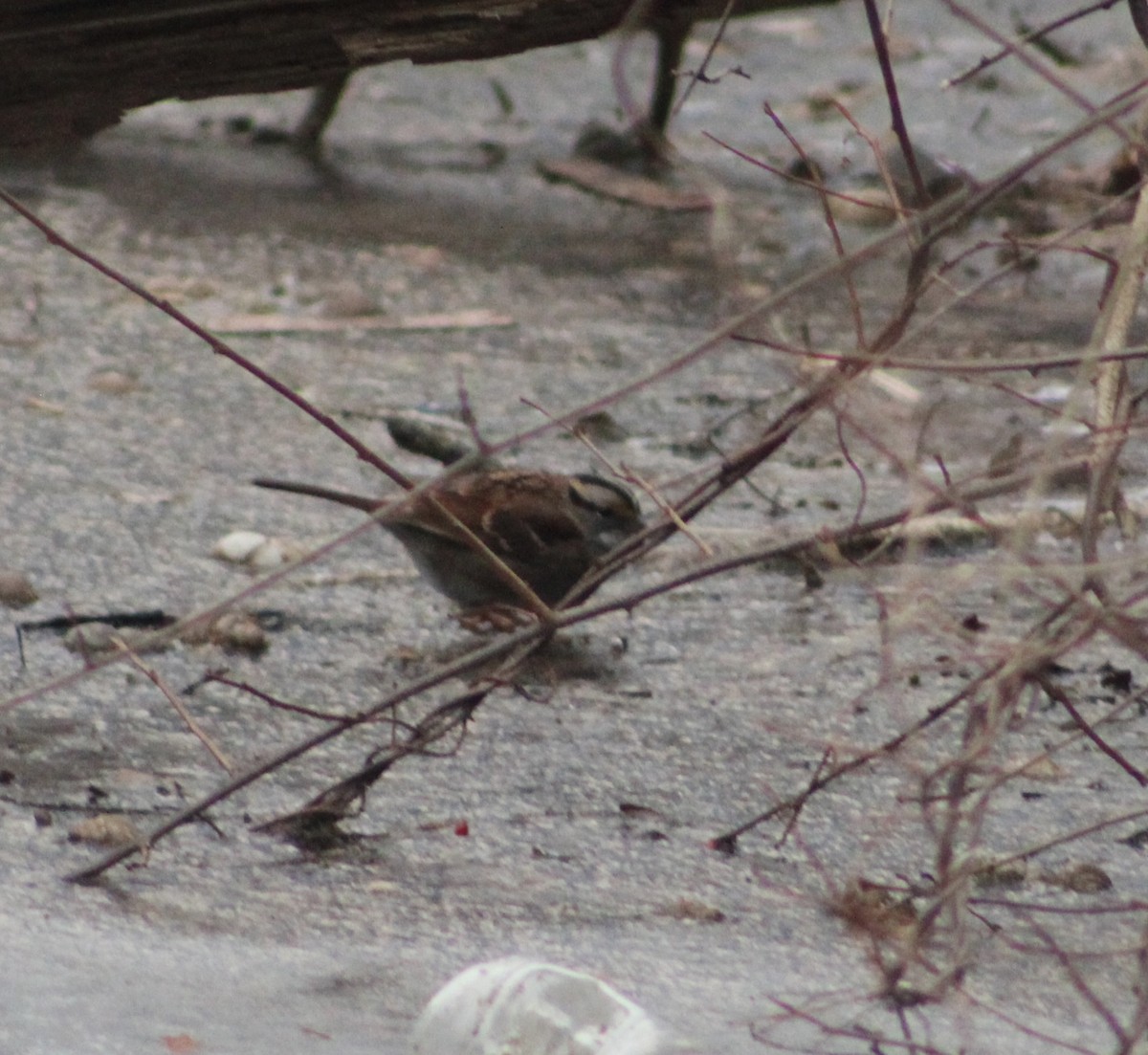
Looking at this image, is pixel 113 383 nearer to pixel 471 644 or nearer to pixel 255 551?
pixel 255 551

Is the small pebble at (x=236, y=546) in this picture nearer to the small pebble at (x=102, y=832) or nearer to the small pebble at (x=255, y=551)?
the small pebble at (x=255, y=551)

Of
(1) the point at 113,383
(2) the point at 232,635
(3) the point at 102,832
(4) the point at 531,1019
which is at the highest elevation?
(4) the point at 531,1019

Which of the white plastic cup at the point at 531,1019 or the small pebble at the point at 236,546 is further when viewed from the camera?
the small pebble at the point at 236,546

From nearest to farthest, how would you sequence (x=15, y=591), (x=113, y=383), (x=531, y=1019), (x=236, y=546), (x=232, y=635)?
1. (x=531, y=1019)
2. (x=232, y=635)
3. (x=15, y=591)
4. (x=236, y=546)
5. (x=113, y=383)

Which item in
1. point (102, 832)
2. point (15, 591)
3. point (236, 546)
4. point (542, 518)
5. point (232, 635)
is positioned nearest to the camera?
point (102, 832)

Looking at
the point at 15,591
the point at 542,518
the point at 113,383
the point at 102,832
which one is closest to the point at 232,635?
the point at 15,591

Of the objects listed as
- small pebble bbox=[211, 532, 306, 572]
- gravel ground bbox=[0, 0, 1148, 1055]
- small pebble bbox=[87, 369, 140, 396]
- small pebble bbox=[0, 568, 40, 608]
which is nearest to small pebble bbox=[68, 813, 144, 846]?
gravel ground bbox=[0, 0, 1148, 1055]

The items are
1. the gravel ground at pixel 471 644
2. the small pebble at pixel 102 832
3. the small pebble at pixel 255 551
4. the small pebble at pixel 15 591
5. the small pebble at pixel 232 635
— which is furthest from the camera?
the small pebble at pixel 255 551

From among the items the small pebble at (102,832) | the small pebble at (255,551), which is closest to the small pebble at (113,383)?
the small pebble at (255,551)

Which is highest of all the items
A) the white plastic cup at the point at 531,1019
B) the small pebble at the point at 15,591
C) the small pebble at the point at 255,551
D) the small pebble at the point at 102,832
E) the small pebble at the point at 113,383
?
the white plastic cup at the point at 531,1019

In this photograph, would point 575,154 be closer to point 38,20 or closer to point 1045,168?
point 1045,168

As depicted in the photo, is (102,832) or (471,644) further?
(471,644)
